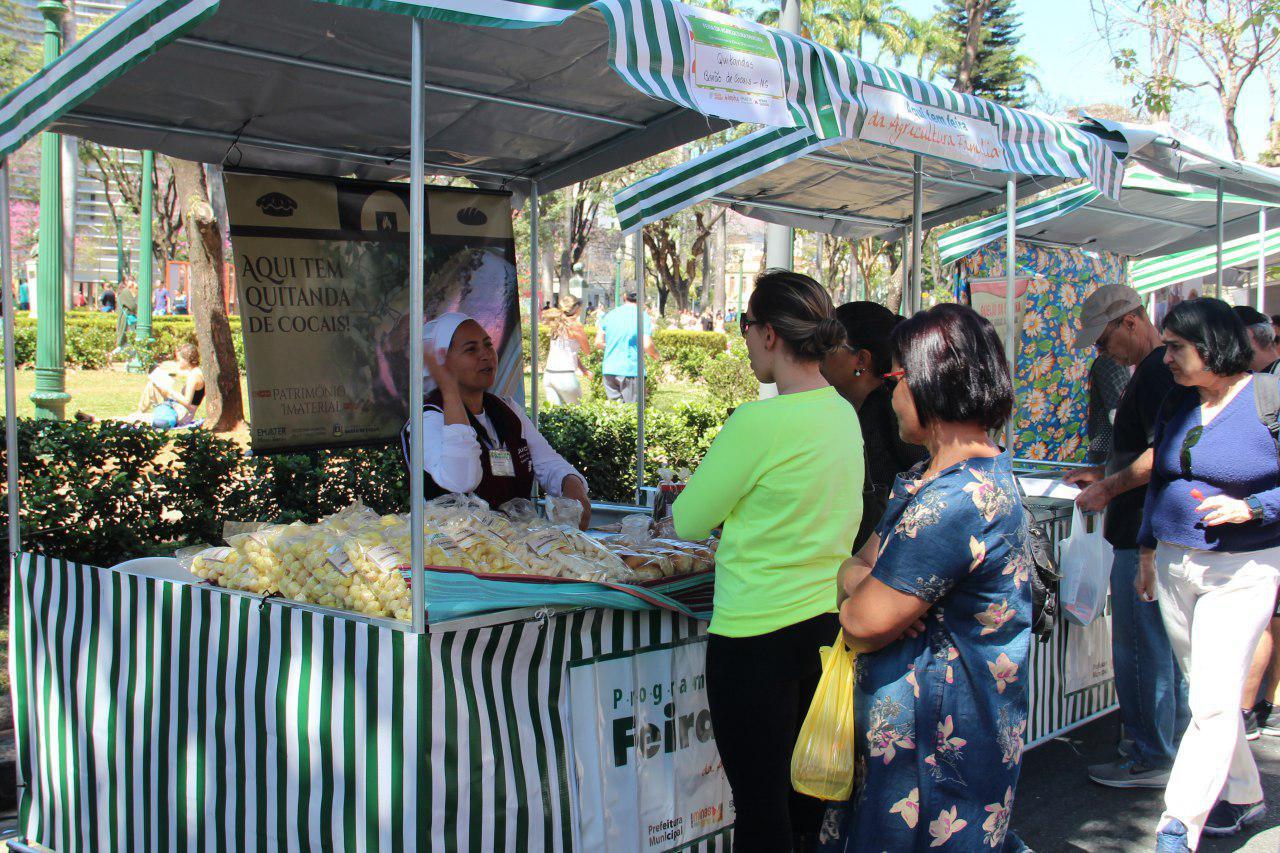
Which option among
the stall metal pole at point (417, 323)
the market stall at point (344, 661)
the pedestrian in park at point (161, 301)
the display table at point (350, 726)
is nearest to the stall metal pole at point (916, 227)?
the market stall at point (344, 661)

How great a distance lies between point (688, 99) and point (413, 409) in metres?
1.17

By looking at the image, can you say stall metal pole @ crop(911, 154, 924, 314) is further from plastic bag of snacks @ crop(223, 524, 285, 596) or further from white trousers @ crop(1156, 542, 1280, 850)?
plastic bag of snacks @ crop(223, 524, 285, 596)

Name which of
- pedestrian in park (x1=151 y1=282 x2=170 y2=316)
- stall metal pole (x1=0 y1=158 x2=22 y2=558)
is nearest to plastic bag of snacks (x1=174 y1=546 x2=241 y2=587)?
stall metal pole (x1=0 y1=158 x2=22 y2=558)

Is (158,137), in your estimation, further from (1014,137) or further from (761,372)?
(1014,137)

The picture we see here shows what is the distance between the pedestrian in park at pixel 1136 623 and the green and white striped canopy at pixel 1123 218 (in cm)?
240

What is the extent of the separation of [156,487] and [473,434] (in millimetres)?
2804

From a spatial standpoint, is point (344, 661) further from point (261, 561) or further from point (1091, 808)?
point (1091, 808)

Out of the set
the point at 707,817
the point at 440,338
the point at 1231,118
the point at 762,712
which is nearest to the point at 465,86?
the point at 440,338

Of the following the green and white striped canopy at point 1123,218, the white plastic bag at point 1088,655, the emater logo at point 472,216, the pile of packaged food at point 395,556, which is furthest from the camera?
the green and white striped canopy at point 1123,218

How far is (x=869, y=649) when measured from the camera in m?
2.43

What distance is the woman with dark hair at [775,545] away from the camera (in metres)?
2.87

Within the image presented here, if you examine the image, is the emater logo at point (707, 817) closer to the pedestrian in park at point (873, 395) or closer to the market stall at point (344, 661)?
the market stall at point (344, 661)

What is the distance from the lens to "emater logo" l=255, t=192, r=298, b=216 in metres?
4.95

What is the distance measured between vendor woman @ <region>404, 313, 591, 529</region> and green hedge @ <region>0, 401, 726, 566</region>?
162cm
